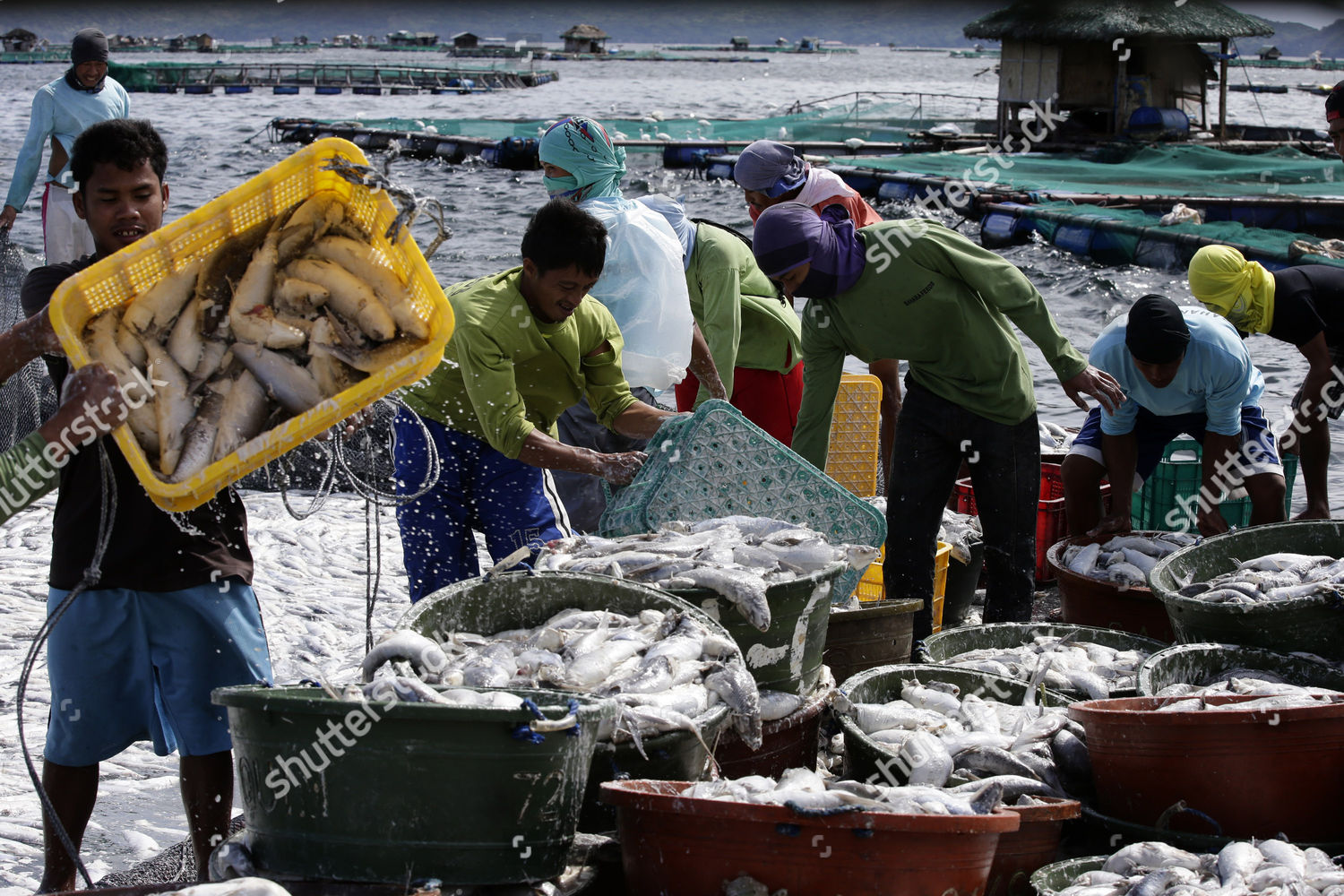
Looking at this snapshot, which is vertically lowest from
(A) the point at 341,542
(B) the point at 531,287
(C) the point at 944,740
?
(A) the point at 341,542

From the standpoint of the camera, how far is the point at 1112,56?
27094mm

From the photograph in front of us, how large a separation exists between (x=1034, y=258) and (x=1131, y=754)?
16491 mm

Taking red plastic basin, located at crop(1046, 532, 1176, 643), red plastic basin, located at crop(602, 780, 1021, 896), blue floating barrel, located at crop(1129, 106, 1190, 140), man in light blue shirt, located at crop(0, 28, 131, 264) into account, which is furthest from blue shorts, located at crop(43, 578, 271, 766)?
blue floating barrel, located at crop(1129, 106, 1190, 140)

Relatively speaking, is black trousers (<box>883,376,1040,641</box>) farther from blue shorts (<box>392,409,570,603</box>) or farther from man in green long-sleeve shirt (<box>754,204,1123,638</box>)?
blue shorts (<box>392,409,570,603</box>)

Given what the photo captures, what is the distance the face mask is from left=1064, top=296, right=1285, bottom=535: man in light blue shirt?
2235mm

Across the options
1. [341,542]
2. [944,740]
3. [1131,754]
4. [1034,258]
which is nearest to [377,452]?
[341,542]

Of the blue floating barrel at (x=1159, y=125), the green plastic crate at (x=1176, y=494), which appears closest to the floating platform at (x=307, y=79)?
the blue floating barrel at (x=1159, y=125)

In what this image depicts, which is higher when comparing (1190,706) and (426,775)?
(426,775)

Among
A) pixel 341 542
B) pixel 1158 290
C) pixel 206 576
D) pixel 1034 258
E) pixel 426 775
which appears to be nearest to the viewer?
pixel 426 775

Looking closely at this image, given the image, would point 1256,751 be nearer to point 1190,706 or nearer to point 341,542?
point 1190,706

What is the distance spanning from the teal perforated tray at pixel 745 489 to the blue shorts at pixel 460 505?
1.32ft

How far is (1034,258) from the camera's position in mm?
18406

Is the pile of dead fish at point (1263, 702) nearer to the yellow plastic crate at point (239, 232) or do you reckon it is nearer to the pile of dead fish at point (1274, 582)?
the pile of dead fish at point (1274, 582)

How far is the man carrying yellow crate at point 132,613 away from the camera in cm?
272
